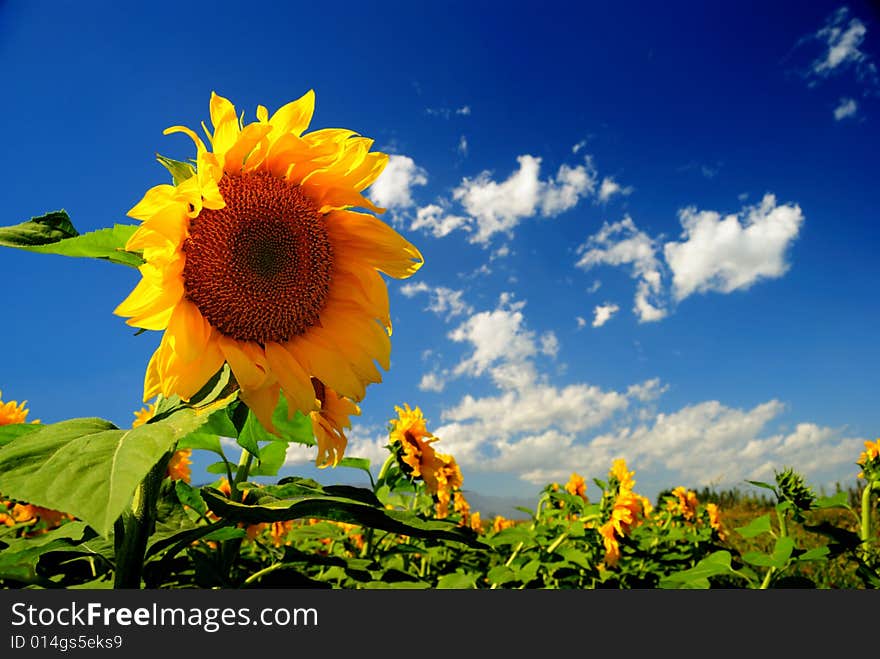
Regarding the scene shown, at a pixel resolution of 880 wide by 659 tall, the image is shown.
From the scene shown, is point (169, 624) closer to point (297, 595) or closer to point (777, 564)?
point (297, 595)

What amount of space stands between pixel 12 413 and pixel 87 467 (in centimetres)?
284

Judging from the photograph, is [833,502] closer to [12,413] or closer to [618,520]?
[618,520]

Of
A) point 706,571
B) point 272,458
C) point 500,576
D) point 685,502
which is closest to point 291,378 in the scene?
point 272,458

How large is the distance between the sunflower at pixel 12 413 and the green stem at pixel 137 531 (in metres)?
2.37

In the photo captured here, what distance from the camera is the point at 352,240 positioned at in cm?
160

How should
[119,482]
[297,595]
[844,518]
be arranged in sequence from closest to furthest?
1. [119,482]
2. [297,595]
3. [844,518]

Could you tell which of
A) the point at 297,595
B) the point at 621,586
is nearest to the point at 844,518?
the point at 621,586

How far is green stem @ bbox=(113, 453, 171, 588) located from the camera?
1.31 m

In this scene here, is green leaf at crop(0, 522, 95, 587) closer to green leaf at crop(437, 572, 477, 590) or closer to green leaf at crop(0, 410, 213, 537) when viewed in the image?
green leaf at crop(0, 410, 213, 537)

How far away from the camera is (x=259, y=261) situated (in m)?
1.48

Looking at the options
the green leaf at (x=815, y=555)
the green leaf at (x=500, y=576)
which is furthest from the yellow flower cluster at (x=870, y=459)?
the green leaf at (x=500, y=576)

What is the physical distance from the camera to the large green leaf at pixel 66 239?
1.22 meters

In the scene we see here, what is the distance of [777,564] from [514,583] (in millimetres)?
1837

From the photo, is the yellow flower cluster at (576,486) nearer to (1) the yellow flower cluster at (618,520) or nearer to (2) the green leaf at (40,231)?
(1) the yellow flower cluster at (618,520)
